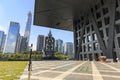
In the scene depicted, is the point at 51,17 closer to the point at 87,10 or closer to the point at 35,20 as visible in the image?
the point at 35,20

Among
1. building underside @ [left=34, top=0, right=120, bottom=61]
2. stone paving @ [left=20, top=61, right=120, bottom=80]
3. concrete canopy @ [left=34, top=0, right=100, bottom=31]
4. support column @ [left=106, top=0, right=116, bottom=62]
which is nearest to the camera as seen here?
stone paving @ [left=20, top=61, right=120, bottom=80]

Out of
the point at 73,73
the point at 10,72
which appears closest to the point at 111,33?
the point at 73,73

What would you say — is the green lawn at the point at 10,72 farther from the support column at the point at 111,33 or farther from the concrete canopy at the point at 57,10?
the concrete canopy at the point at 57,10

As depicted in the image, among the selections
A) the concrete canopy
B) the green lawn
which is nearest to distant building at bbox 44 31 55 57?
the concrete canopy

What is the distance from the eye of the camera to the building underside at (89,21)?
3406 cm

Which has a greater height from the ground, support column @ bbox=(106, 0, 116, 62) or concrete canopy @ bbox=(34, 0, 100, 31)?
concrete canopy @ bbox=(34, 0, 100, 31)

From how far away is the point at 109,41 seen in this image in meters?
34.6

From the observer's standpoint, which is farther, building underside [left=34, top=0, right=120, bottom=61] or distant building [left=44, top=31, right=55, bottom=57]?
distant building [left=44, top=31, right=55, bottom=57]

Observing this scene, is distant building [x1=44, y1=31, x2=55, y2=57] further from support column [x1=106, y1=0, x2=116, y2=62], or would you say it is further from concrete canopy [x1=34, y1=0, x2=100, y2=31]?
support column [x1=106, y1=0, x2=116, y2=62]

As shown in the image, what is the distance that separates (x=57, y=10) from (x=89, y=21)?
12.8 meters

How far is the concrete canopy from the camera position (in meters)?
40.8

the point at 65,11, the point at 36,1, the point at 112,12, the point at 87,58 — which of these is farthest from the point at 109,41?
the point at 36,1

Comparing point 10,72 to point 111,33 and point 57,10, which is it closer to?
point 111,33

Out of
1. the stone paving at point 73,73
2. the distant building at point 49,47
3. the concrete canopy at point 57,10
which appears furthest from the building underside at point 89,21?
the stone paving at point 73,73
